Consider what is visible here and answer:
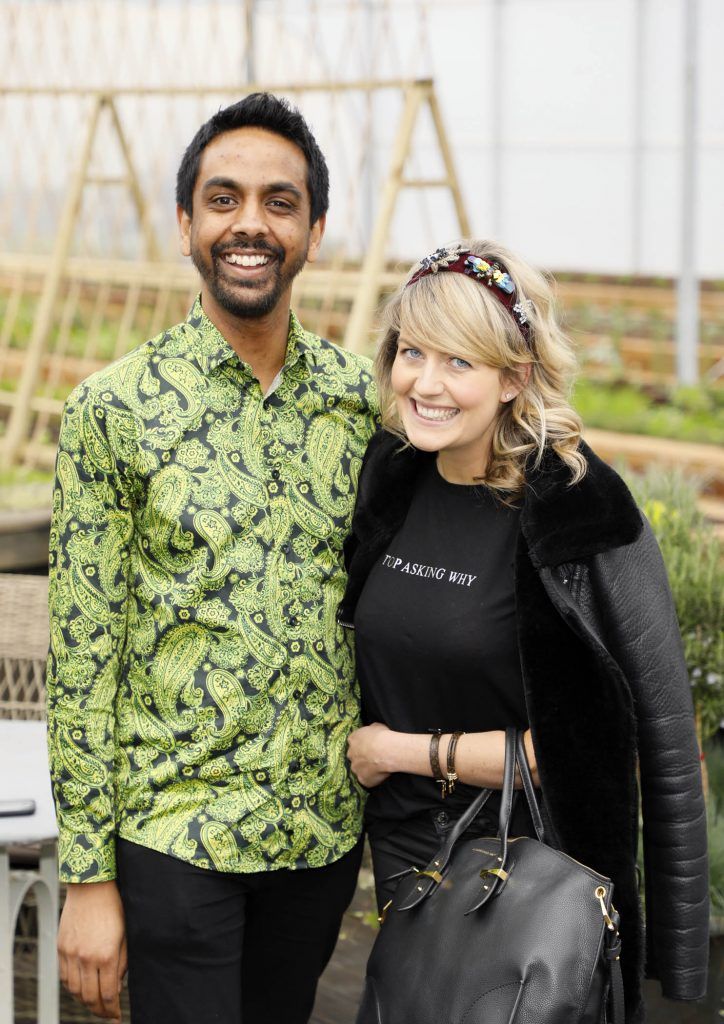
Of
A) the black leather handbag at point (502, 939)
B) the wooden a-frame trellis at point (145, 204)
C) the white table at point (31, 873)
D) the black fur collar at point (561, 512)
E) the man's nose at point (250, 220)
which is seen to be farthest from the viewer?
the wooden a-frame trellis at point (145, 204)

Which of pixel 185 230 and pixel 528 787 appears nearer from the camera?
pixel 528 787

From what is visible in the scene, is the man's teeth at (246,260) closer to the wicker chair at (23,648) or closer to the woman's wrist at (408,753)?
the woman's wrist at (408,753)

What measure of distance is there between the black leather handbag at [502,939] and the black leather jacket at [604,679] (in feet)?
0.25

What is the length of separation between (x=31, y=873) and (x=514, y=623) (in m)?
1.18

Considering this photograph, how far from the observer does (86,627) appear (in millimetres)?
1838

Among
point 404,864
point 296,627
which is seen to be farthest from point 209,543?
point 404,864

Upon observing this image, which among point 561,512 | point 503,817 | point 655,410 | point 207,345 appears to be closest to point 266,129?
point 207,345

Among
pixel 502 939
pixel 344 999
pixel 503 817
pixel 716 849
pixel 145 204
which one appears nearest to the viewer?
pixel 502 939

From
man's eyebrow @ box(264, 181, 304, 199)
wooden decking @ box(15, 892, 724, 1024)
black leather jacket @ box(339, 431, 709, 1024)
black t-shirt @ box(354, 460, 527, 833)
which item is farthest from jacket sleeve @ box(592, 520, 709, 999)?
wooden decking @ box(15, 892, 724, 1024)

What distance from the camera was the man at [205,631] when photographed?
1.85 metres

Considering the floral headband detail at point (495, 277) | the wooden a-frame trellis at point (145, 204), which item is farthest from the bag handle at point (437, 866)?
the wooden a-frame trellis at point (145, 204)

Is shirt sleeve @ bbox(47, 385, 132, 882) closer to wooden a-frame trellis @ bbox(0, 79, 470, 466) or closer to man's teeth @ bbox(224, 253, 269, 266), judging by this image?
man's teeth @ bbox(224, 253, 269, 266)

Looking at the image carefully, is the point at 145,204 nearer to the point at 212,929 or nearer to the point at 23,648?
the point at 23,648

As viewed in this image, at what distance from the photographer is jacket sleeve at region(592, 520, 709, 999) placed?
5.99ft
